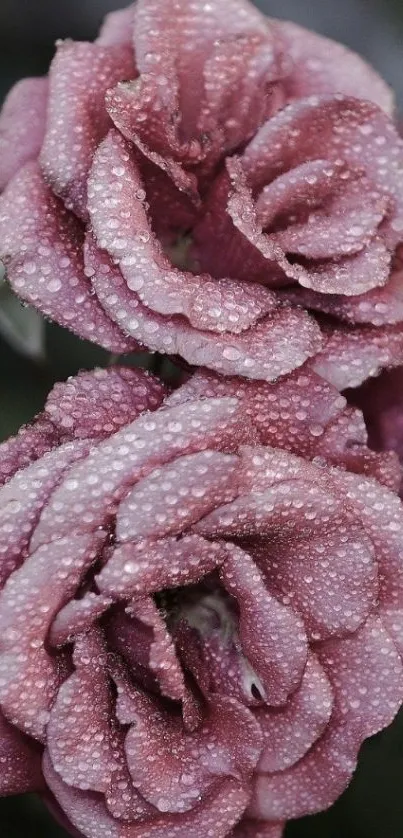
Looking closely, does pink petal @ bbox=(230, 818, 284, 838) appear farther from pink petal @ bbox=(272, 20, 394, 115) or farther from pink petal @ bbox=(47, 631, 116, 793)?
pink petal @ bbox=(272, 20, 394, 115)

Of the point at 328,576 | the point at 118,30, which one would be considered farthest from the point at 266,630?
the point at 118,30

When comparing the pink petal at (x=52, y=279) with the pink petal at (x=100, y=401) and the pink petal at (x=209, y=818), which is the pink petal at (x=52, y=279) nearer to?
the pink petal at (x=100, y=401)

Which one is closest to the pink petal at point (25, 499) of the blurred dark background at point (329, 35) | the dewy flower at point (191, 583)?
the dewy flower at point (191, 583)

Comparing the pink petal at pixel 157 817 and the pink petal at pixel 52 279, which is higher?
the pink petal at pixel 52 279

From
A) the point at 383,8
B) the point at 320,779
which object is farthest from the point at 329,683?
the point at 383,8

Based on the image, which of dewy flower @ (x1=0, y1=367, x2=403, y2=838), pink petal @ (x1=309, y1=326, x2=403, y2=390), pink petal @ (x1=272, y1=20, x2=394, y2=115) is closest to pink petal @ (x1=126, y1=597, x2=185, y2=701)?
dewy flower @ (x1=0, y1=367, x2=403, y2=838)

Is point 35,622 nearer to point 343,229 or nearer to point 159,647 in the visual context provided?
point 159,647

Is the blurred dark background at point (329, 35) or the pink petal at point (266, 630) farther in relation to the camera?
the blurred dark background at point (329, 35)
